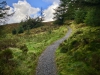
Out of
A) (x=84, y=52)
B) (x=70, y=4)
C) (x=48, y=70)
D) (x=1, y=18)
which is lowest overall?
(x=48, y=70)

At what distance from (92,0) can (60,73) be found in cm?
1164

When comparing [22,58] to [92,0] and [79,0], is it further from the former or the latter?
[92,0]

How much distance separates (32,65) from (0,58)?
3.32 m

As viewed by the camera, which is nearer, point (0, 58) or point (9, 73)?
Answer: point (9, 73)

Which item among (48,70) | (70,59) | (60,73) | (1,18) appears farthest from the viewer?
(1,18)

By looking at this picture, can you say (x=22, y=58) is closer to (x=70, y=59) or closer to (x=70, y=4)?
(x=70, y=59)

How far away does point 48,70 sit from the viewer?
1470 centimetres

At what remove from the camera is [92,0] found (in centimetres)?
2050

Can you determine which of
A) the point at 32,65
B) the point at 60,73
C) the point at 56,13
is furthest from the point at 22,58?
the point at 56,13

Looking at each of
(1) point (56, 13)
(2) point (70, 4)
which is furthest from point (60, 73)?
(1) point (56, 13)

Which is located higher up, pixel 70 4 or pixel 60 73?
pixel 70 4

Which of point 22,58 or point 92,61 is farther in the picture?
point 22,58

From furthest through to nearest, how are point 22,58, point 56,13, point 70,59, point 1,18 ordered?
point 56,13 < point 1,18 < point 22,58 < point 70,59

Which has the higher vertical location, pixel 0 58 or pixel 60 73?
pixel 0 58
